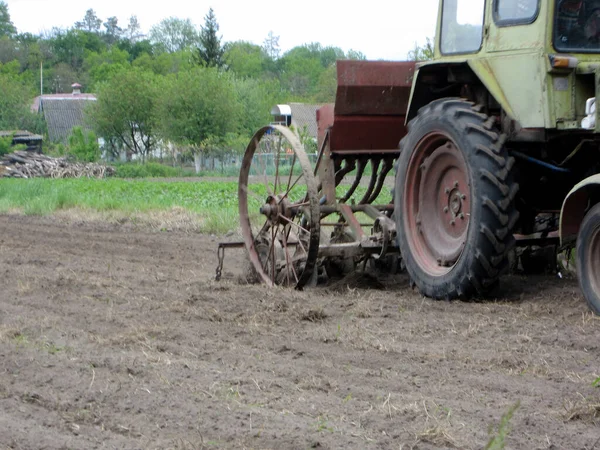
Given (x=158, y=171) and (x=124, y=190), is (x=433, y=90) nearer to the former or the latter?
(x=124, y=190)

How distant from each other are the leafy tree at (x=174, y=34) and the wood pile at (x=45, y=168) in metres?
84.7

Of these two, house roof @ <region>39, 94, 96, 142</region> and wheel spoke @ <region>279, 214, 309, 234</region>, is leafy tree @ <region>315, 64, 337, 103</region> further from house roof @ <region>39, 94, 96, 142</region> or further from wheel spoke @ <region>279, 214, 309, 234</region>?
wheel spoke @ <region>279, 214, 309, 234</region>

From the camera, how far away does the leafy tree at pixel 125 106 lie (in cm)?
5116

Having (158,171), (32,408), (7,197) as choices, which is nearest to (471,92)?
(32,408)

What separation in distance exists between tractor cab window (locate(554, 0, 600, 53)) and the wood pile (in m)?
33.9

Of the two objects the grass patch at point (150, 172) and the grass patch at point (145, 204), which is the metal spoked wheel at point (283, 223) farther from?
the grass patch at point (150, 172)

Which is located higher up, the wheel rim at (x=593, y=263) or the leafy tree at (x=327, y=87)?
the leafy tree at (x=327, y=87)

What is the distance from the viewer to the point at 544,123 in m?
6.24

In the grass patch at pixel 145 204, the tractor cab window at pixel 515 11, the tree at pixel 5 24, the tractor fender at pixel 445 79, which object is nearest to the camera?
the tractor cab window at pixel 515 11

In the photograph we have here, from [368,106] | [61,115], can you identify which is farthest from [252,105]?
[368,106]

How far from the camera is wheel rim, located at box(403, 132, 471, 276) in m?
7.12

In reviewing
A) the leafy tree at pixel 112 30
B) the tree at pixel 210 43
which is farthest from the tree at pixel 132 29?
the tree at pixel 210 43

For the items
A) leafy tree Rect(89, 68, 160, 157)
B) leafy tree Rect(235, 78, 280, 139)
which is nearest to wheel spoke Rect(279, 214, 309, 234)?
leafy tree Rect(89, 68, 160, 157)

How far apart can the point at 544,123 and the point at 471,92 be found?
1.16m
